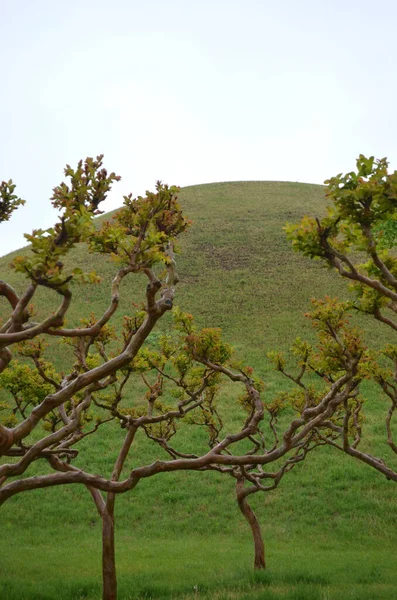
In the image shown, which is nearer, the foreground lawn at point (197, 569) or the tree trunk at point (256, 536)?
the foreground lawn at point (197, 569)

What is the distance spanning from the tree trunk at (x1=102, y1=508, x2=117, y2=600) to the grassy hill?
4.21ft

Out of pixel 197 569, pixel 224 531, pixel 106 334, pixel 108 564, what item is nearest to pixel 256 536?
pixel 197 569

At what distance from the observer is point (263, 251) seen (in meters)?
63.8

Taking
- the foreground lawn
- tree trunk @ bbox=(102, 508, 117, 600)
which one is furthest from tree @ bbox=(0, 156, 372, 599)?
the foreground lawn

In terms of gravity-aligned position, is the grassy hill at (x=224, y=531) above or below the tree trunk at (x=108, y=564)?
below

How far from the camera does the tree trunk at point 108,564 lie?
1226cm

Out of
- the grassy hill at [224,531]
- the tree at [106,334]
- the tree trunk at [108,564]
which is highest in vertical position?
the tree at [106,334]

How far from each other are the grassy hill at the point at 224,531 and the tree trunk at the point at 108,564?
1.28m

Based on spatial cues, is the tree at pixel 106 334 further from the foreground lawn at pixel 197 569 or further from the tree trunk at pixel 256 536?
the foreground lawn at pixel 197 569

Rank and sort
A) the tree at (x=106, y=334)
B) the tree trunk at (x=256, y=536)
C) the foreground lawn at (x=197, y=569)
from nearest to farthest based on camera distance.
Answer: the tree at (x=106, y=334)
the foreground lawn at (x=197, y=569)
the tree trunk at (x=256, y=536)

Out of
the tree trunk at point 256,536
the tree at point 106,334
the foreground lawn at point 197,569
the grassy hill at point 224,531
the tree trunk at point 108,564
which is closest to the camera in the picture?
the tree at point 106,334

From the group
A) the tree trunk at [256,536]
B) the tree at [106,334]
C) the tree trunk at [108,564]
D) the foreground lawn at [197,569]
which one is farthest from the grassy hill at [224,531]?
the tree at [106,334]

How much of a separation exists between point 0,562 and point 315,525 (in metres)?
12.4

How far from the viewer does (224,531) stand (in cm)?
2295
